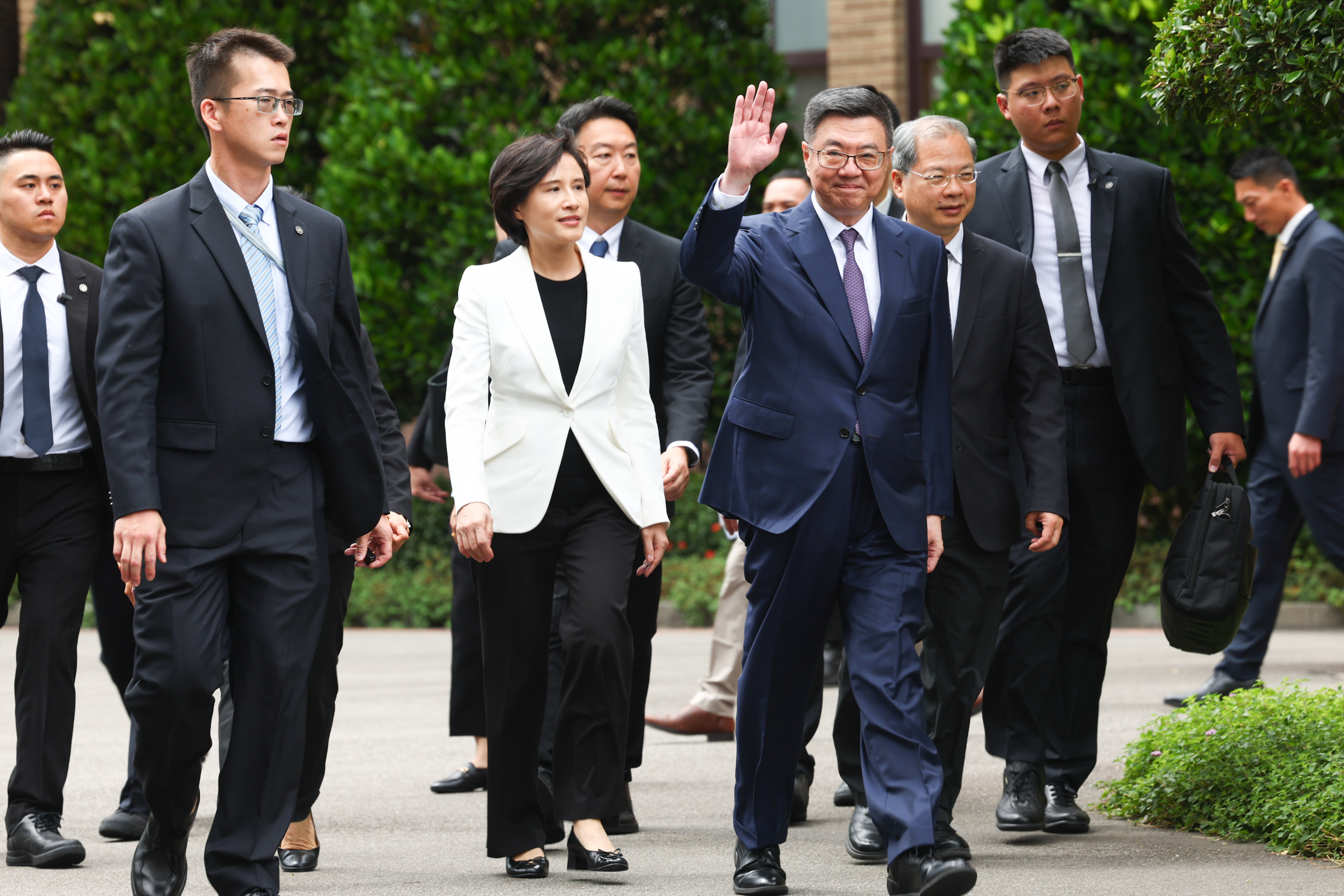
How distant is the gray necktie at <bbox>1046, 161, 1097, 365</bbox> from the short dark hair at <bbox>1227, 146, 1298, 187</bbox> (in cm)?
314

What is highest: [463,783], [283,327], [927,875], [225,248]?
[225,248]

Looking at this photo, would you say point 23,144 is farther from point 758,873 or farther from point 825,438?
point 758,873

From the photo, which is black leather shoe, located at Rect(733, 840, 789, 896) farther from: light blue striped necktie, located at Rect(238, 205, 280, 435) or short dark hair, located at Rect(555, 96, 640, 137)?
short dark hair, located at Rect(555, 96, 640, 137)

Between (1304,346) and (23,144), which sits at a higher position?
(23,144)

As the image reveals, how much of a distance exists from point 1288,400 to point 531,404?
4651mm

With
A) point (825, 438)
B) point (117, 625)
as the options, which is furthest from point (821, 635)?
point (117, 625)

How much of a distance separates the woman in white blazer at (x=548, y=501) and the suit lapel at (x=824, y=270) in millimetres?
725

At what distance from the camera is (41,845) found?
18.3 feet

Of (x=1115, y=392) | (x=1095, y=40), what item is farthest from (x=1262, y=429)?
(x=1095, y=40)

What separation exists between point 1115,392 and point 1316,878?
1756 millimetres

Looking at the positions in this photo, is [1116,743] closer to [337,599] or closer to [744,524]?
[744,524]

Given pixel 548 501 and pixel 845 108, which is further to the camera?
pixel 548 501

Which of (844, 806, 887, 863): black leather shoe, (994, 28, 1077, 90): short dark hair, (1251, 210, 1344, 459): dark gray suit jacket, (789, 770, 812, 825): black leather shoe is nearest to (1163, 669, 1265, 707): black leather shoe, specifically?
(1251, 210, 1344, 459): dark gray suit jacket

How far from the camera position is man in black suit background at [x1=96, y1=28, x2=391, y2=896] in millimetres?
4457
